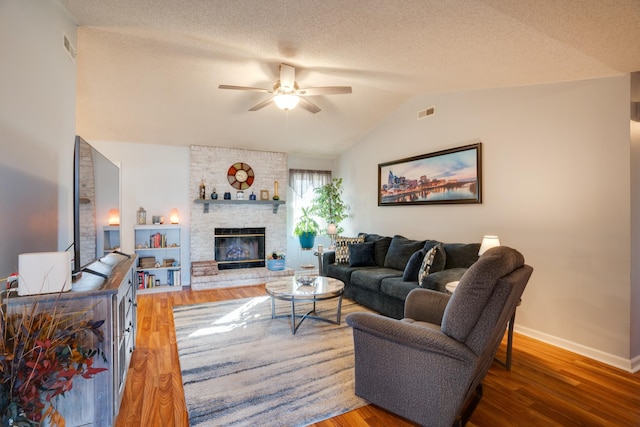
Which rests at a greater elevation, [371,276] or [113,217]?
[113,217]

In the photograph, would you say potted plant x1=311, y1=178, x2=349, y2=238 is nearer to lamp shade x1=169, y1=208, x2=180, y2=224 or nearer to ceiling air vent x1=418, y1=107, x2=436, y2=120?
ceiling air vent x1=418, y1=107, x2=436, y2=120

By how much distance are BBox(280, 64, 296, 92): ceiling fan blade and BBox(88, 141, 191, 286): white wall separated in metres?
3.17

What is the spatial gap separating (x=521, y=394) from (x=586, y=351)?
1.20m

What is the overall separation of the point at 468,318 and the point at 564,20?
1926mm

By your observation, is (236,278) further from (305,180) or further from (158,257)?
(305,180)

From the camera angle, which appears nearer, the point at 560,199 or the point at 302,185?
the point at 560,199

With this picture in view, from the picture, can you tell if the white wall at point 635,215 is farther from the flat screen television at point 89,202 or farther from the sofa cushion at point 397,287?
the flat screen television at point 89,202

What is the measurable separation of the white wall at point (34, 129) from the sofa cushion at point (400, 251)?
372 centimetres

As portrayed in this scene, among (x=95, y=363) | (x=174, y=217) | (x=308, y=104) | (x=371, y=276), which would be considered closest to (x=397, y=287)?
(x=371, y=276)

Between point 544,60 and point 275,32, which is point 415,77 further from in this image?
point 275,32

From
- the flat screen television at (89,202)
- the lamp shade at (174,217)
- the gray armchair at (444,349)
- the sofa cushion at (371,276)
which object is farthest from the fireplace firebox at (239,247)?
the gray armchair at (444,349)

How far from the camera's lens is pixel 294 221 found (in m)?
6.75

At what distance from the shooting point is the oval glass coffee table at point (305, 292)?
334cm

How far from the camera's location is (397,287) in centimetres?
364
